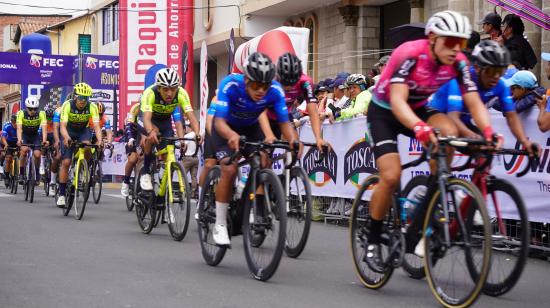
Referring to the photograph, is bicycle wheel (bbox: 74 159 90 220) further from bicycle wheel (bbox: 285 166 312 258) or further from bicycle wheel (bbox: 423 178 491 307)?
bicycle wheel (bbox: 423 178 491 307)

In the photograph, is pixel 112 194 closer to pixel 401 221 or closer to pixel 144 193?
pixel 144 193

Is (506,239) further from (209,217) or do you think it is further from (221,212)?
(209,217)

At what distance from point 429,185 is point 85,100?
9.80 metres

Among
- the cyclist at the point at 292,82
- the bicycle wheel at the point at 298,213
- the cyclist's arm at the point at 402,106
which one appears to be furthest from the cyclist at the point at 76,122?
the cyclist's arm at the point at 402,106

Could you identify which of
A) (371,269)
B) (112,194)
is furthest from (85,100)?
(371,269)

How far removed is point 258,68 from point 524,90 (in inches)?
130

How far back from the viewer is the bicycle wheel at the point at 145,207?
11.8m

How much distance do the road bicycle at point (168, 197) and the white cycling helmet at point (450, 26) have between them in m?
4.77

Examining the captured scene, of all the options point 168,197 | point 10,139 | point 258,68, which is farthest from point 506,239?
point 10,139

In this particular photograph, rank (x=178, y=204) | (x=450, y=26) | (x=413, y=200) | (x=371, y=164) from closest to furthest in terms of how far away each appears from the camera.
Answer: (x=450, y=26)
(x=413, y=200)
(x=178, y=204)
(x=371, y=164)

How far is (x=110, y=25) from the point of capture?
168 ft

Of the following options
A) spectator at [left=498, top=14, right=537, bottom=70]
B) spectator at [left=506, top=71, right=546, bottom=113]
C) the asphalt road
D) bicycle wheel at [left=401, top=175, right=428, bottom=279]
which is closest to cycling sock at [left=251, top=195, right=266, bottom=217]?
the asphalt road

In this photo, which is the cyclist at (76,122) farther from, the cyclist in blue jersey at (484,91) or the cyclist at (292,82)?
the cyclist in blue jersey at (484,91)

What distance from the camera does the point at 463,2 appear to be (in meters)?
20.1
